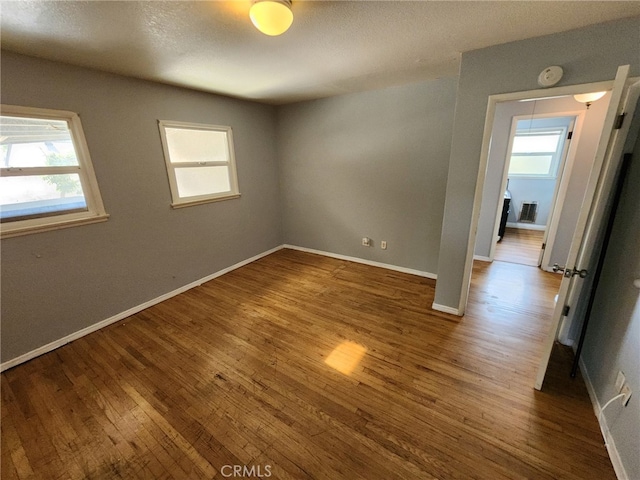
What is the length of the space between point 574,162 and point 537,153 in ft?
8.60

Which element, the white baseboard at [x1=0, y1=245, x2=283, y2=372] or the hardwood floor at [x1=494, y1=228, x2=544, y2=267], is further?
the hardwood floor at [x1=494, y1=228, x2=544, y2=267]

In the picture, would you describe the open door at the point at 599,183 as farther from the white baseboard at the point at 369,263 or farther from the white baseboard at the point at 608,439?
the white baseboard at the point at 369,263

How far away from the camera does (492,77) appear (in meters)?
2.03

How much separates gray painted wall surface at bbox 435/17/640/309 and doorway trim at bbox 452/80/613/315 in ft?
0.11

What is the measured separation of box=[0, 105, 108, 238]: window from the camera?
78.7 inches

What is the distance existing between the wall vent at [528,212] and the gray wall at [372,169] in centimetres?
386

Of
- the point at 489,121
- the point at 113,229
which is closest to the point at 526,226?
the point at 489,121

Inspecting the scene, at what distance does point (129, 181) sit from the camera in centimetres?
266

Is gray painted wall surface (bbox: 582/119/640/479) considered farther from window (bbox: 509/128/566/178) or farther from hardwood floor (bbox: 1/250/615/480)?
window (bbox: 509/128/566/178)

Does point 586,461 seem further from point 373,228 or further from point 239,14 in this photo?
point 239,14

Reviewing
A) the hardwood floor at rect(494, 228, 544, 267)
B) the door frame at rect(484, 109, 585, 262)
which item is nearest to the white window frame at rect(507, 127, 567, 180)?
the hardwood floor at rect(494, 228, 544, 267)

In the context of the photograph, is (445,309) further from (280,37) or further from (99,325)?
(99,325)

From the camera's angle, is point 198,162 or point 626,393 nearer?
point 626,393

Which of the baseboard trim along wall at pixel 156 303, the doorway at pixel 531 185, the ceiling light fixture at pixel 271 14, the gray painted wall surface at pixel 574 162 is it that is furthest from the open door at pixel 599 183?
the doorway at pixel 531 185
